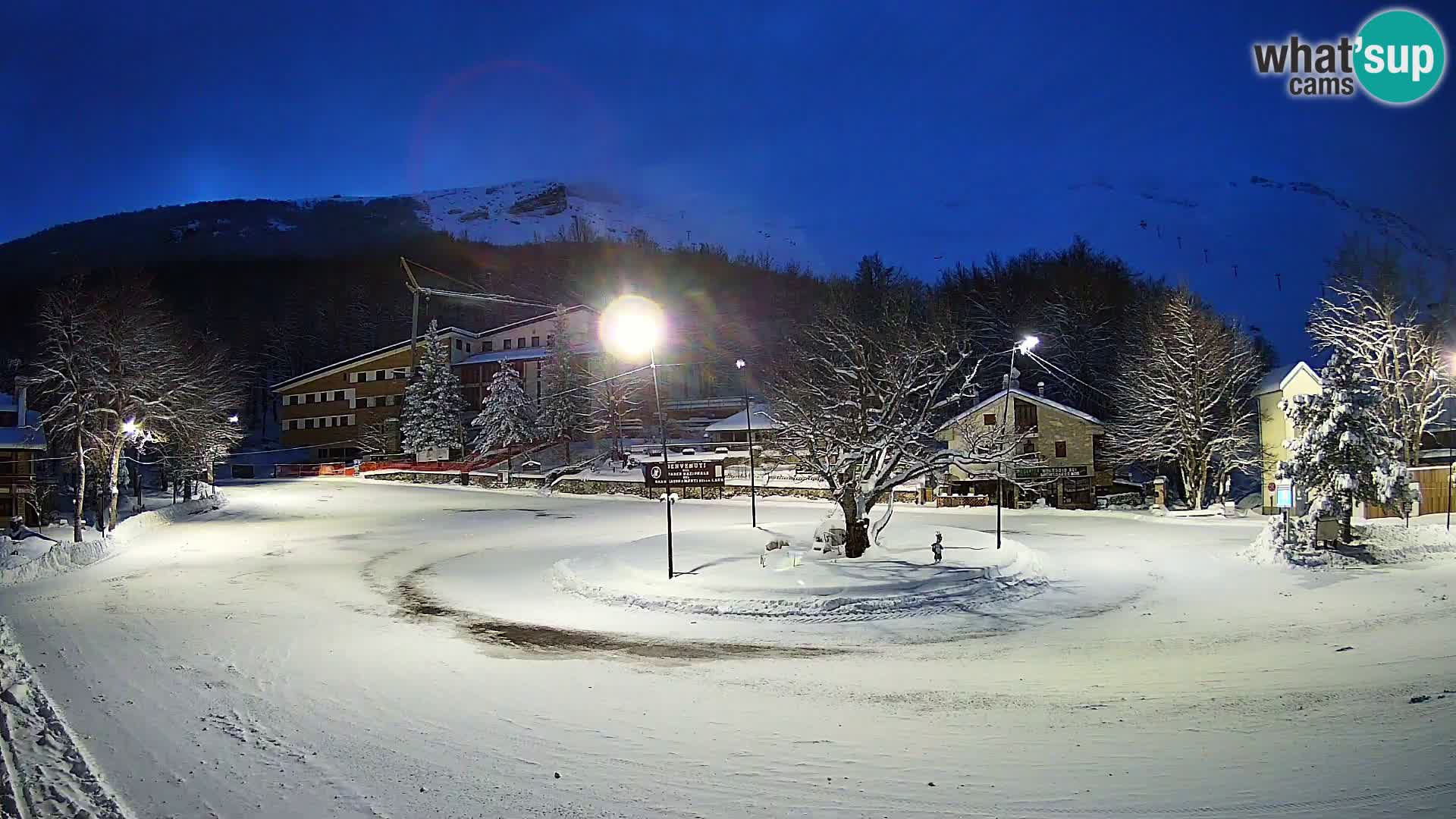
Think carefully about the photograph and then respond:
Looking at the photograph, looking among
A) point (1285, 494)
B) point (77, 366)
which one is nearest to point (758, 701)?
point (1285, 494)

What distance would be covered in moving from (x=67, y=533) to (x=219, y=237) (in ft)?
540

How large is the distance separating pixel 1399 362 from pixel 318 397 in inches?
3129

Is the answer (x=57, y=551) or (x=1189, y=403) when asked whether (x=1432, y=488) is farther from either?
(x=57, y=551)

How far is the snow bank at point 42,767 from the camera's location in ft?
20.8

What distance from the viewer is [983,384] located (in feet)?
215

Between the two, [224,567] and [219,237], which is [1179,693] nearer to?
[224,567]

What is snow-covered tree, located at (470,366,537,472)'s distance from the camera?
196 feet

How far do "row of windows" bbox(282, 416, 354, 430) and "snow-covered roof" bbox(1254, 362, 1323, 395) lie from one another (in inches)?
2754

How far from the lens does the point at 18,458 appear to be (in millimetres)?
32938

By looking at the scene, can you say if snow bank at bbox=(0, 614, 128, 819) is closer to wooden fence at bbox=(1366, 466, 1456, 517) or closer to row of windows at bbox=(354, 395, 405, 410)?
wooden fence at bbox=(1366, 466, 1456, 517)

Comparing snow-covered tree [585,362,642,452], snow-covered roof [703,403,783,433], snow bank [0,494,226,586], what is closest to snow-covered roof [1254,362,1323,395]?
snow-covered roof [703,403,783,433]

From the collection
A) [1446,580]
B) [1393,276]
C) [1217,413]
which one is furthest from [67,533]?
[1393,276]

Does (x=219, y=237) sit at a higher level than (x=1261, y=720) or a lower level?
higher

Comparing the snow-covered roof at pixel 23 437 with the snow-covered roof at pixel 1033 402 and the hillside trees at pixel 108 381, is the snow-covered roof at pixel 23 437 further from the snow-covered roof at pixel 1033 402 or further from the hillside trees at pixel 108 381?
the snow-covered roof at pixel 1033 402
